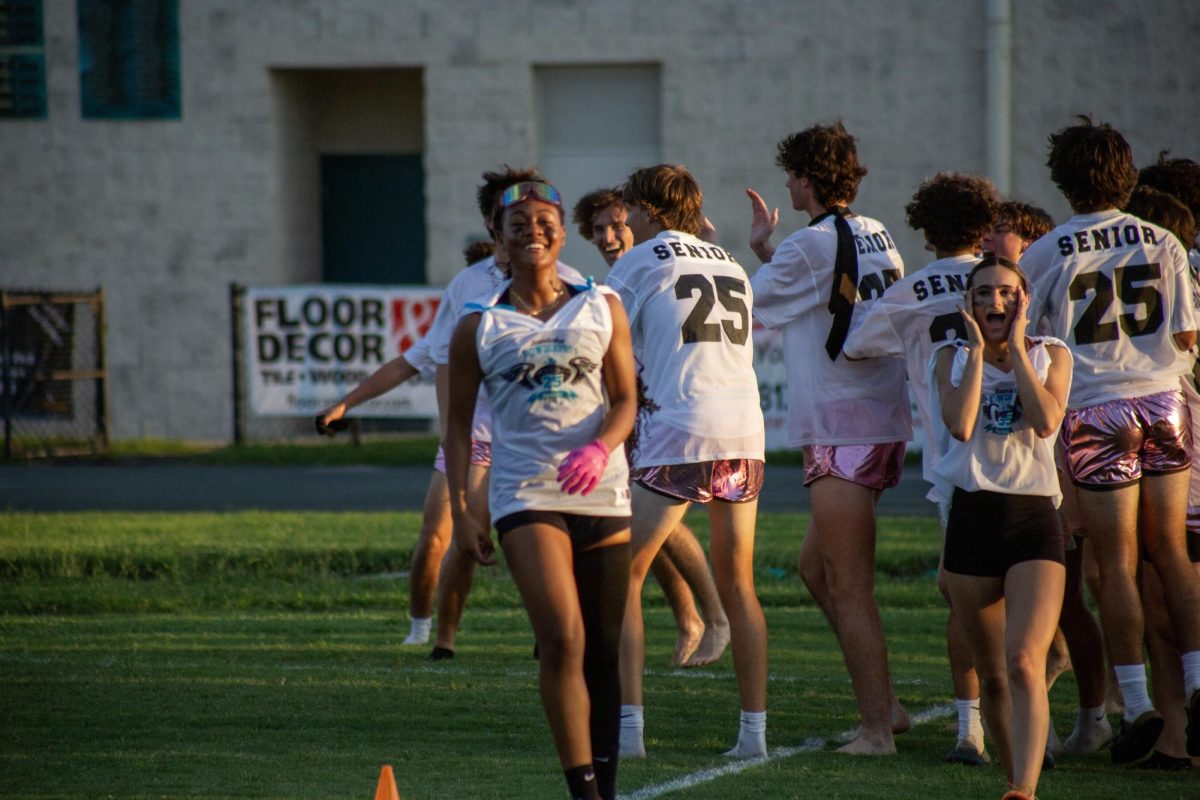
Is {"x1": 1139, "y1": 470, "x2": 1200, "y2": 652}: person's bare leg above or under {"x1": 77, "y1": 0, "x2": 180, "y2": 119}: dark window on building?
under

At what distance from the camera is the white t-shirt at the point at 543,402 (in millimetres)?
5421

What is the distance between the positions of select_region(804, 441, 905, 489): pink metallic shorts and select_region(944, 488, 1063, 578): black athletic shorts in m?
0.99

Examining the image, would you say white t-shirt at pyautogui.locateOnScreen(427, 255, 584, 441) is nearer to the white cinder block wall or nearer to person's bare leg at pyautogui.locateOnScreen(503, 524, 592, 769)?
person's bare leg at pyautogui.locateOnScreen(503, 524, 592, 769)

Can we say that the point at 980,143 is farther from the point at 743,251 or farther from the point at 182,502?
the point at 182,502

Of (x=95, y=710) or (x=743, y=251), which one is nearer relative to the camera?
(x=95, y=710)

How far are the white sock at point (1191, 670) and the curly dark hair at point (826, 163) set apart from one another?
7.33 ft

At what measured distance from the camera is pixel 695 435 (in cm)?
659

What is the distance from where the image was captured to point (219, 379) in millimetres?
25469

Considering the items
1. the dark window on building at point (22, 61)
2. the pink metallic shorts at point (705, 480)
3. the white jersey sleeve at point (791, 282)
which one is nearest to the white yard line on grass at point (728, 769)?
the pink metallic shorts at point (705, 480)

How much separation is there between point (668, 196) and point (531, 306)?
143 centimetres

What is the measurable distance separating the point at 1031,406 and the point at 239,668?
4.57 meters

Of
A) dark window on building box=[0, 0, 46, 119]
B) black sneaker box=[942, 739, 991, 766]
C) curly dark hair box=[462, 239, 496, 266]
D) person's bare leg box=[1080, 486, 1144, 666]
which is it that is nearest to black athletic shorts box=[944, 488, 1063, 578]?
person's bare leg box=[1080, 486, 1144, 666]

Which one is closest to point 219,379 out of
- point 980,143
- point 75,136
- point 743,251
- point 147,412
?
point 147,412

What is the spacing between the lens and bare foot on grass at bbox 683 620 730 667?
895 centimetres
